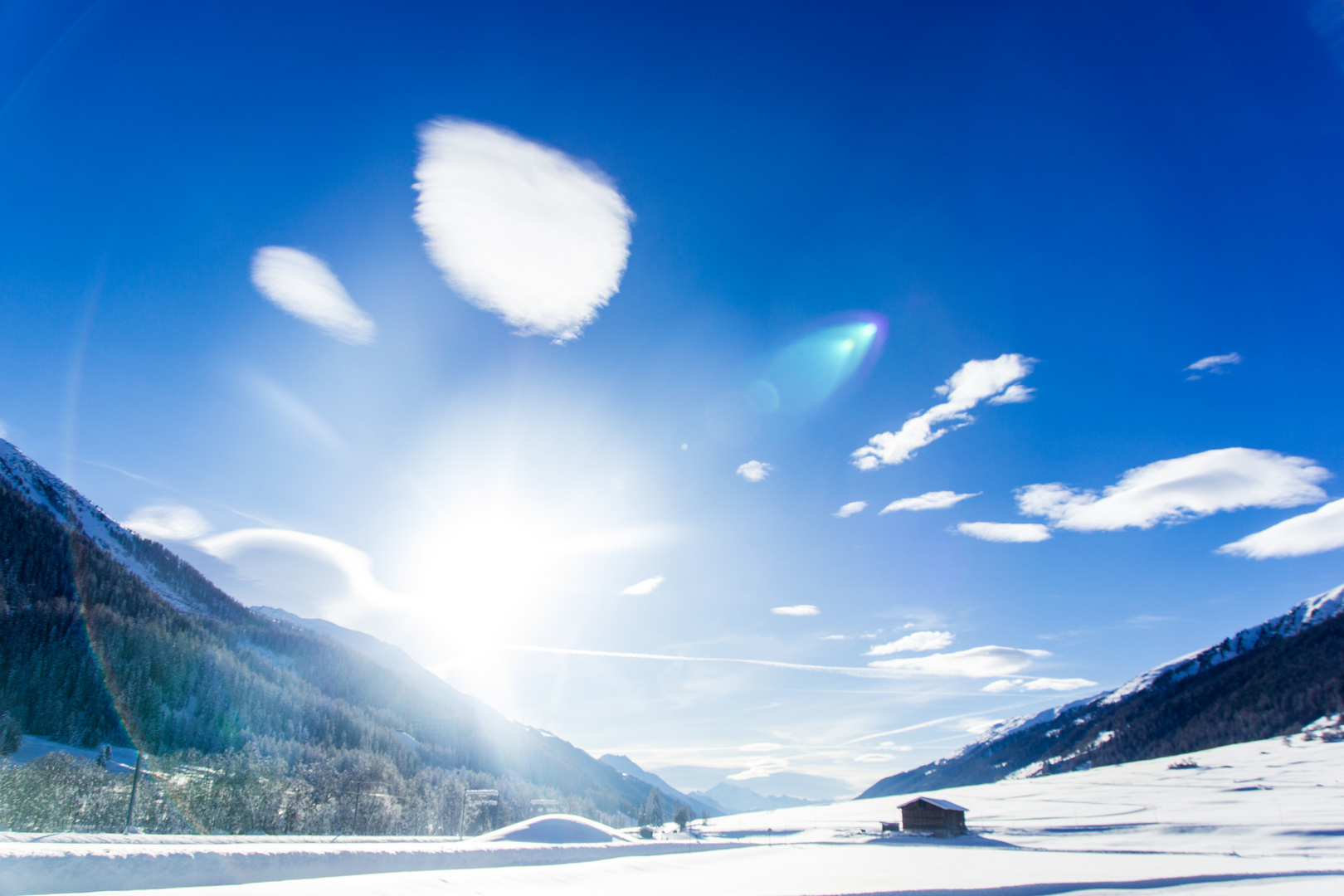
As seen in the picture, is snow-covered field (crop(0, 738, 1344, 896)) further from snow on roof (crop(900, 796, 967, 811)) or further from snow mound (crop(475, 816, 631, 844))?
snow mound (crop(475, 816, 631, 844))

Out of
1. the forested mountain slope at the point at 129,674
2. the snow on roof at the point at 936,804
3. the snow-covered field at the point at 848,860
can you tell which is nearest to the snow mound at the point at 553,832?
the snow-covered field at the point at 848,860

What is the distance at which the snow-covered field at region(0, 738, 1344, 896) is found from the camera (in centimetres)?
1584

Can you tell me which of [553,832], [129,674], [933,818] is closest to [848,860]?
[553,832]

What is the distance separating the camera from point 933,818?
2601 inches

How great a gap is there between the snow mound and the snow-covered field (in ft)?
15.9

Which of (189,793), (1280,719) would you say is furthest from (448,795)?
(1280,719)

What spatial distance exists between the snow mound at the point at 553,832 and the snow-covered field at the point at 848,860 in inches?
190

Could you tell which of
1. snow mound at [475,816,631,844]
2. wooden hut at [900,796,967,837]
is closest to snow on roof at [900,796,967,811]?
wooden hut at [900,796,967,837]

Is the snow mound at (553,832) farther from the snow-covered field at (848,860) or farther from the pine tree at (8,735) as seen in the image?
the pine tree at (8,735)

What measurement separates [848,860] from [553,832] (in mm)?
20393

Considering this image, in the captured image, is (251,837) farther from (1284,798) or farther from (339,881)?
(1284,798)

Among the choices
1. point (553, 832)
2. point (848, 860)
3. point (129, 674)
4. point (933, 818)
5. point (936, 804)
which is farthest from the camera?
point (129, 674)

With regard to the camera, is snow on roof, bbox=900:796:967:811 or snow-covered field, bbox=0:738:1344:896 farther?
snow on roof, bbox=900:796:967:811

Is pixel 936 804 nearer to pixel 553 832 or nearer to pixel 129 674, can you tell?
pixel 553 832
